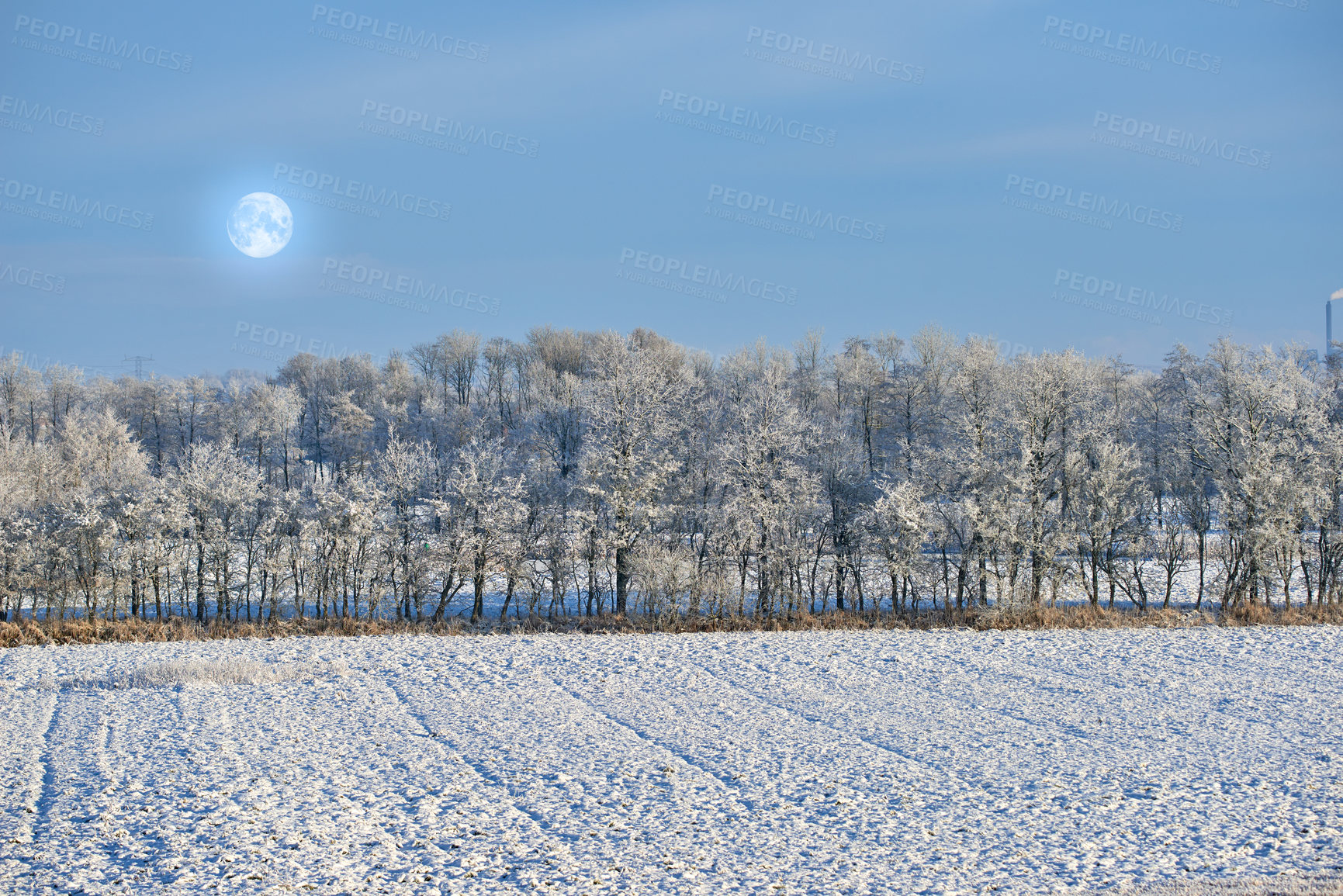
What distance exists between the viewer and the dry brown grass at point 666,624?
29.9 m

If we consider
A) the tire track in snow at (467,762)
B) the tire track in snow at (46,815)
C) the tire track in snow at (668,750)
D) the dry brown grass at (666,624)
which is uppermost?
the tire track in snow at (46,815)

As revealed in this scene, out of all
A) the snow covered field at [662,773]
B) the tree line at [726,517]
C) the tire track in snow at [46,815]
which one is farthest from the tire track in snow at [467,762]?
the tree line at [726,517]

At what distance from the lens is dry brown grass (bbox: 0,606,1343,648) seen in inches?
1176

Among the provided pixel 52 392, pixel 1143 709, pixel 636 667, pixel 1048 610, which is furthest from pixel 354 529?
pixel 52 392

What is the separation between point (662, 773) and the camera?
584 inches

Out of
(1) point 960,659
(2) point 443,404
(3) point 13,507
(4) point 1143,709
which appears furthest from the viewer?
(2) point 443,404

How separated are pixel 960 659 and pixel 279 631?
2334cm

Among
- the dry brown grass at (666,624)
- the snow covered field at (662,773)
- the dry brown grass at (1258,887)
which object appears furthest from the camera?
the dry brown grass at (666,624)

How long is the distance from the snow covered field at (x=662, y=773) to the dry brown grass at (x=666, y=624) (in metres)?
5.24

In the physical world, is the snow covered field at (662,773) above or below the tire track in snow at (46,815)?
below

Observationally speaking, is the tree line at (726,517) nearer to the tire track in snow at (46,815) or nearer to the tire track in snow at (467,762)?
the tire track in snow at (467,762)

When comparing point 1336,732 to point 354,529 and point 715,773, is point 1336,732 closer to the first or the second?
point 715,773

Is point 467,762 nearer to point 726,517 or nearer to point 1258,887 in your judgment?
point 1258,887

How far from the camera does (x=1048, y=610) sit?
34.1 meters
